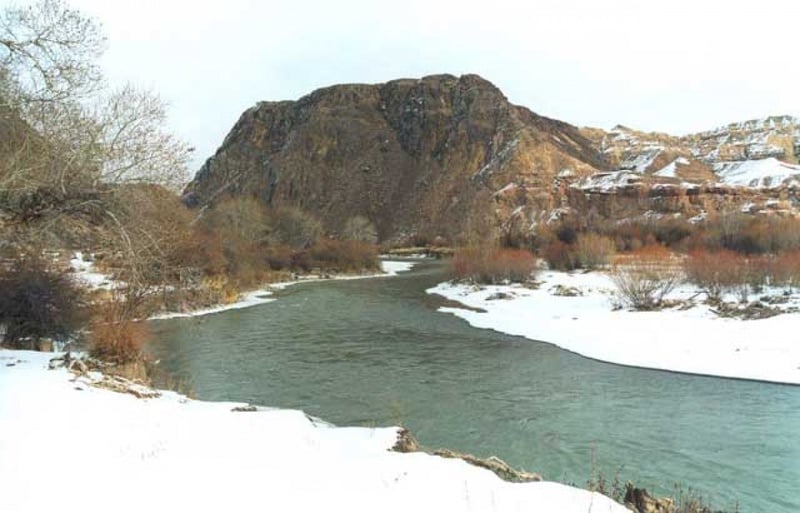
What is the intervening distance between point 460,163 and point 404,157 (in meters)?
19.2

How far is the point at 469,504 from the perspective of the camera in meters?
5.28

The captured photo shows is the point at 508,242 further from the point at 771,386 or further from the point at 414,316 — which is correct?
the point at 771,386

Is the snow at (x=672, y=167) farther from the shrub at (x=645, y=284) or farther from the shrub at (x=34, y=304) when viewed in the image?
the shrub at (x=34, y=304)

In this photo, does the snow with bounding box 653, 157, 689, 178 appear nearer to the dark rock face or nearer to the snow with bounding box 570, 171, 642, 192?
the dark rock face

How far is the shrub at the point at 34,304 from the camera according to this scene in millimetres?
14383

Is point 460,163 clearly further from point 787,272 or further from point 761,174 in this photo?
point 787,272

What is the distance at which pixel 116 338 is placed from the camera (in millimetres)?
13688

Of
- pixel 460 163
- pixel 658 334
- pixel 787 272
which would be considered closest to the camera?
pixel 658 334

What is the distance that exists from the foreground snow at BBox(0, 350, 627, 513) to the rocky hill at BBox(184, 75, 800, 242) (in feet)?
296

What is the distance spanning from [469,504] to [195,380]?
10.5m

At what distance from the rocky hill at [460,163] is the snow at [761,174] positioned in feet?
1.57

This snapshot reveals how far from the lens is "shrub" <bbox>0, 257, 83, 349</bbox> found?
1438cm

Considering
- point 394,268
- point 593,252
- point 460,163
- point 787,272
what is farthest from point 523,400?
point 460,163

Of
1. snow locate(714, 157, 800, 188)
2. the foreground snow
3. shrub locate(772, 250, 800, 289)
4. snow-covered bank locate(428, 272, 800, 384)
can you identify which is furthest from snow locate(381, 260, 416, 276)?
snow locate(714, 157, 800, 188)
